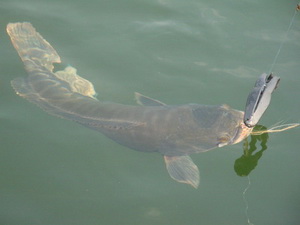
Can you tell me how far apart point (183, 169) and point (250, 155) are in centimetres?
100

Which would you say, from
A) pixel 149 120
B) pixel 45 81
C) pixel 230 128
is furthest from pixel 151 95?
pixel 230 128

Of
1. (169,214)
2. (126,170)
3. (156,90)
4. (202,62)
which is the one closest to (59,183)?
(126,170)

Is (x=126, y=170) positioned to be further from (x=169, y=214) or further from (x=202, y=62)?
(x=202, y=62)

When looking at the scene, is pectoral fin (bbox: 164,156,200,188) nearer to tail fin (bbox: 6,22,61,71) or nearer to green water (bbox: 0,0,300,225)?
green water (bbox: 0,0,300,225)

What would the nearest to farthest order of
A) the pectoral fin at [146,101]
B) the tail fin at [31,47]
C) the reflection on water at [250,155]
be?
the reflection on water at [250,155], the pectoral fin at [146,101], the tail fin at [31,47]

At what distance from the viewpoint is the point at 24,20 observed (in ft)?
23.7

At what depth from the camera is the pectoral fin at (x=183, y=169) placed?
503 centimetres

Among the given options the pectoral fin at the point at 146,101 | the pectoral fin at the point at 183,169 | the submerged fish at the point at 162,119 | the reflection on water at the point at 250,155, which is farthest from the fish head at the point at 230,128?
the pectoral fin at the point at 146,101

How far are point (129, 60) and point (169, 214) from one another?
269 cm

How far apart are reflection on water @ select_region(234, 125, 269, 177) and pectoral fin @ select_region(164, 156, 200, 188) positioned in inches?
24.4

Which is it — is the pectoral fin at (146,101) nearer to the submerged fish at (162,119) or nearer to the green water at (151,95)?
the submerged fish at (162,119)

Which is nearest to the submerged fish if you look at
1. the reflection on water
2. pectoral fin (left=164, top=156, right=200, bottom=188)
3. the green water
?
pectoral fin (left=164, top=156, right=200, bottom=188)

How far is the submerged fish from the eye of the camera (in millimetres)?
4957

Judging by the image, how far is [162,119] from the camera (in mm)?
5191
